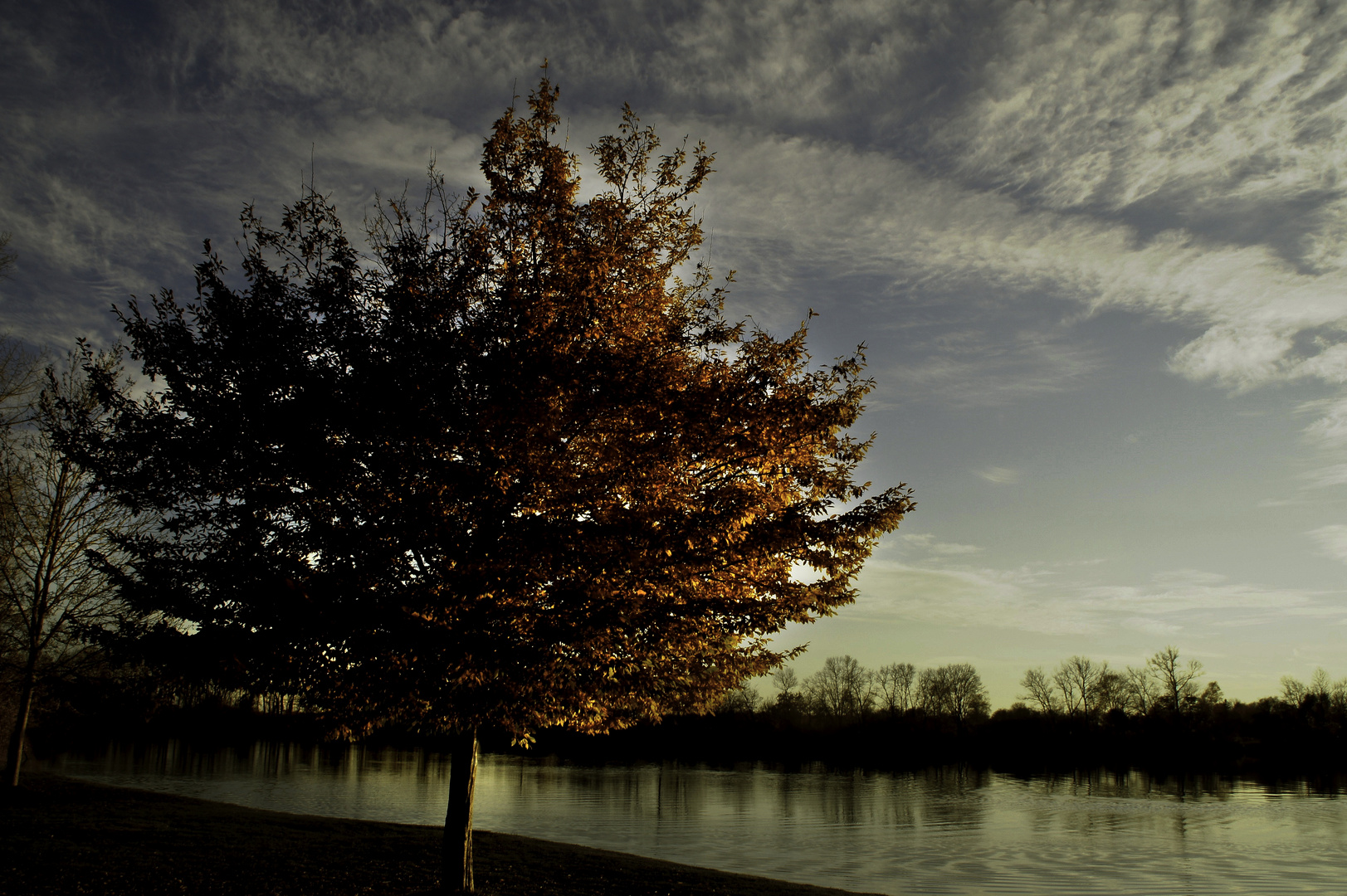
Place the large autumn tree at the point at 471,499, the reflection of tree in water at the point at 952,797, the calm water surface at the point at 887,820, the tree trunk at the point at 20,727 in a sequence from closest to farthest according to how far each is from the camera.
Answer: the large autumn tree at the point at 471,499 → the calm water surface at the point at 887,820 → the tree trunk at the point at 20,727 → the reflection of tree in water at the point at 952,797

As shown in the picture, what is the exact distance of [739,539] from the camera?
8.43m

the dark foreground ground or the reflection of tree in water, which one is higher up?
the dark foreground ground

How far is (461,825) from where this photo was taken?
34.0 ft

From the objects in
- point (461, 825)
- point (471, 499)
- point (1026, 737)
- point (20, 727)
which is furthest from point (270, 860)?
point (1026, 737)

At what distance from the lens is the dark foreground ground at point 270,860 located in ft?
38.0

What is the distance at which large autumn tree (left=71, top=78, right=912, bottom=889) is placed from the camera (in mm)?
8414

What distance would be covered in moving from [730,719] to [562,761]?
2805cm

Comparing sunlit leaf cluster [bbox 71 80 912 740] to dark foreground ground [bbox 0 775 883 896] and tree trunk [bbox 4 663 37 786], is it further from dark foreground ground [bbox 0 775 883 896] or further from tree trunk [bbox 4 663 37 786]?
tree trunk [bbox 4 663 37 786]

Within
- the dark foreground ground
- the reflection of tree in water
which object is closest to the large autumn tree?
the dark foreground ground

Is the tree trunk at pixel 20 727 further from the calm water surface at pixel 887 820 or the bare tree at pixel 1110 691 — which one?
the bare tree at pixel 1110 691

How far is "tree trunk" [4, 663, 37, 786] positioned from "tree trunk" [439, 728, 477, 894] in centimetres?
1840

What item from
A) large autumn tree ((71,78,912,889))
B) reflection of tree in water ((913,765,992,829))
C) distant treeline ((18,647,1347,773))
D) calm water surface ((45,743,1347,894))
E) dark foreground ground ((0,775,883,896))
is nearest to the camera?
large autumn tree ((71,78,912,889))

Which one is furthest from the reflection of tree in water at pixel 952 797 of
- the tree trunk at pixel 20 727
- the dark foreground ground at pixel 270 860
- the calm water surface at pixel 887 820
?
the tree trunk at pixel 20 727

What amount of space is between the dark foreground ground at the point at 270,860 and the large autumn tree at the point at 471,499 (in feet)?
16.3
